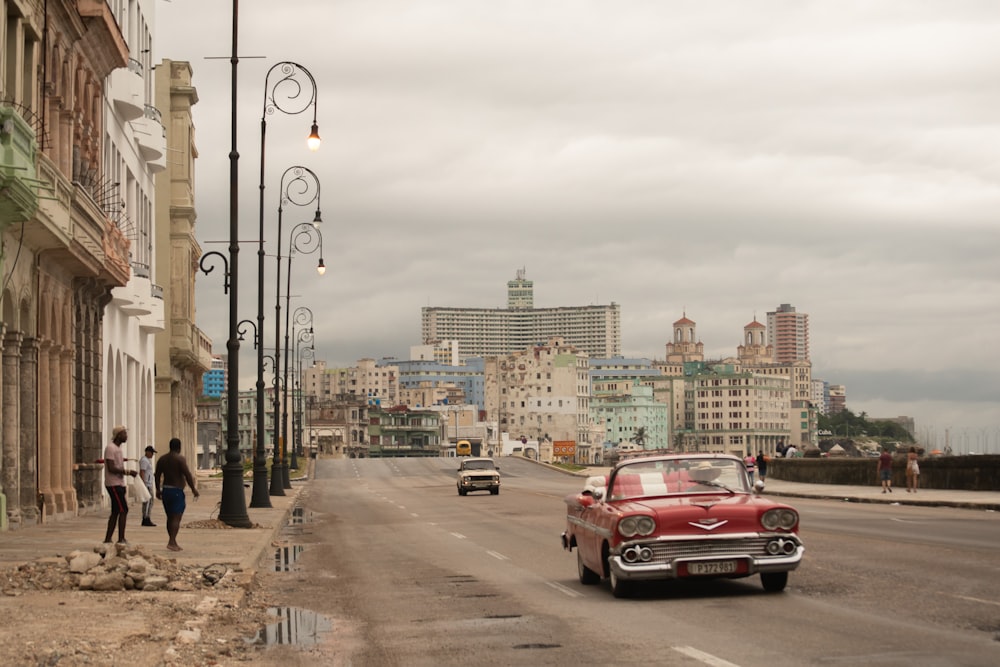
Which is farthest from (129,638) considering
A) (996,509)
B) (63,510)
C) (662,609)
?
(996,509)

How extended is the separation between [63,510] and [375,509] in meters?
13.4

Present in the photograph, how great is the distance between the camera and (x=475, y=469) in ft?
196

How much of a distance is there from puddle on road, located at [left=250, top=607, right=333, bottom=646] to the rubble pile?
2.30m

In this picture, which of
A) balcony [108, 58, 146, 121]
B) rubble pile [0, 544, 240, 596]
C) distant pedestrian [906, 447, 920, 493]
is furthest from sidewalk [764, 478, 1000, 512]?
balcony [108, 58, 146, 121]

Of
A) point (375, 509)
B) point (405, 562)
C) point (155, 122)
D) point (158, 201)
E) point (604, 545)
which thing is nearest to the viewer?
point (604, 545)

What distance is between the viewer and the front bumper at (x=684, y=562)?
15.1 metres

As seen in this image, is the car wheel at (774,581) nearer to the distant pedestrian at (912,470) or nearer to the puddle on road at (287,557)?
the puddle on road at (287,557)

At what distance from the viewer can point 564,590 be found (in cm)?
1705

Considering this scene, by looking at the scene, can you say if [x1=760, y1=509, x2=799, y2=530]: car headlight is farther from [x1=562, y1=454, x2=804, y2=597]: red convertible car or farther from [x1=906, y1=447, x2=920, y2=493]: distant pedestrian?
[x1=906, y1=447, x2=920, y2=493]: distant pedestrian

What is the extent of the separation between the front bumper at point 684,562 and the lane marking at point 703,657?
3309 millimetres

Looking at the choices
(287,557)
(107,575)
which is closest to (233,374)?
(287,557)

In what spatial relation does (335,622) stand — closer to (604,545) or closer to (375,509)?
(604,545)

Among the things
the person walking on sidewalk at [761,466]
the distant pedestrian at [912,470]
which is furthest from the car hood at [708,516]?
the person walking on sidewalk at [761,466]

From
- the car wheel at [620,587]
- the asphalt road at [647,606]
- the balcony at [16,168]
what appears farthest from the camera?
the balcony at [16,168]
